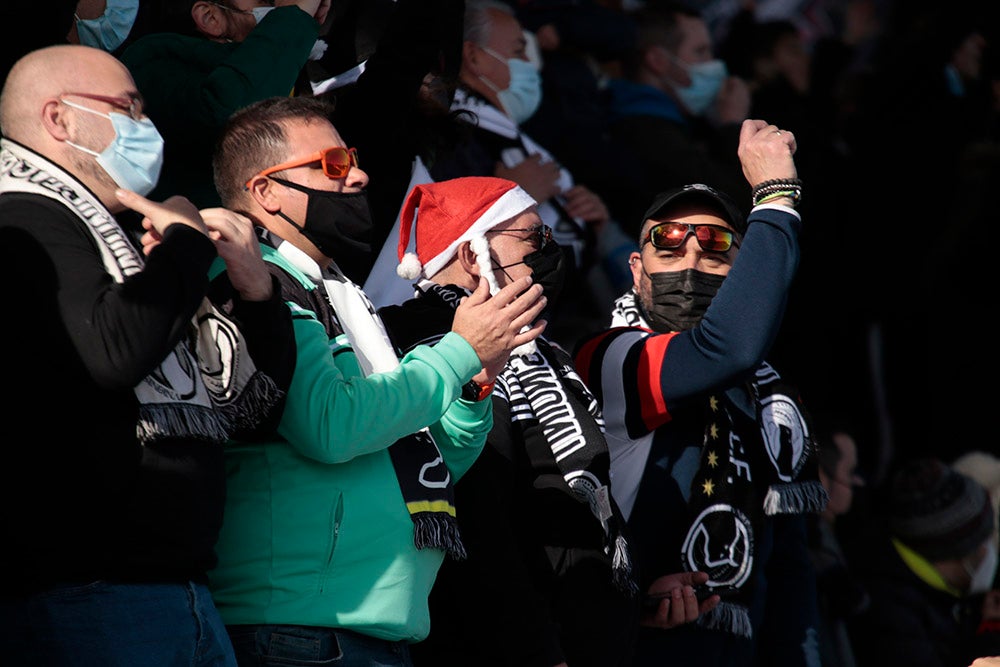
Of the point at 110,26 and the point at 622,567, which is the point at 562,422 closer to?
the point at 622,567

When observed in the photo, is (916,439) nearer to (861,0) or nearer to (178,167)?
(861,0)

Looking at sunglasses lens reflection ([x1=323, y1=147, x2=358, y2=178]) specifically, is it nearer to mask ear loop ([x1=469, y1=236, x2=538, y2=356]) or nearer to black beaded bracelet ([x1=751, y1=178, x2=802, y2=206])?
mask ear loop ([x1=469, y1=236, x2=538, y2=356])

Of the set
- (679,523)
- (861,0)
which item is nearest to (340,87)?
(679,523)

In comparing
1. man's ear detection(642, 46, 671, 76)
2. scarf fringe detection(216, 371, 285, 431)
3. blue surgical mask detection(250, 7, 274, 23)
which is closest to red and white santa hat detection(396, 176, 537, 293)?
blue surgical mask detection(250, 7, 274, 23)

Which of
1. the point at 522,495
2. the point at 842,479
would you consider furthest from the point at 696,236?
the point at 842,479

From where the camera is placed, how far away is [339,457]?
113 inches

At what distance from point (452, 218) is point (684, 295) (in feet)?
2.42

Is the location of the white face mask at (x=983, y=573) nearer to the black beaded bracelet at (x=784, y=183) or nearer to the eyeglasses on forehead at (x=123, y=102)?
the black beaded bracelet at (x=784, y=183)

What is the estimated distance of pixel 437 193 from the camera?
388 centimetres

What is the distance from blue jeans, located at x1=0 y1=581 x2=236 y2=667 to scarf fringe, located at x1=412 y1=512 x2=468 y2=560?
1.68ft

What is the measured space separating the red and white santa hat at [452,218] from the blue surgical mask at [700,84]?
3.83 metres

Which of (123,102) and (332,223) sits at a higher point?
(123,102)

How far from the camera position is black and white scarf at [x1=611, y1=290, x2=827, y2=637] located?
3869mm

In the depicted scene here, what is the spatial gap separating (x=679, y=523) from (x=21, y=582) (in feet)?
6.32
